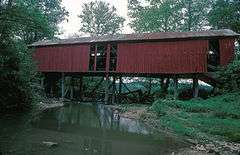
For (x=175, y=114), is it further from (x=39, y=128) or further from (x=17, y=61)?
(x=17, y=61)

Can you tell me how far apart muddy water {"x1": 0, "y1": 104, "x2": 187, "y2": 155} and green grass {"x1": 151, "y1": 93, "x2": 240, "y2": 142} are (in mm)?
1465

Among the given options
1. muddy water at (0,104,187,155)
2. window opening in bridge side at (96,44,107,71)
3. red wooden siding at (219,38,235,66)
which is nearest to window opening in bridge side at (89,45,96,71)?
window opening in bridge side at (96,44,107,71)

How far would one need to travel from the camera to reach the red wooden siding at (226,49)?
25078 millimetres

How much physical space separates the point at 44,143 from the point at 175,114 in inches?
389

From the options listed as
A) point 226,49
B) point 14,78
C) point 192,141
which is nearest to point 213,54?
point 226,49

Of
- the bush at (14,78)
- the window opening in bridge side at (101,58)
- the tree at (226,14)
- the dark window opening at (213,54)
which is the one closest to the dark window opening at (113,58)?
the window opening in bridge side at (101,58)

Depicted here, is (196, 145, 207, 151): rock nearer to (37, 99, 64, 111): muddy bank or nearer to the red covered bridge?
(37, 99, 64, 111): muddy bank

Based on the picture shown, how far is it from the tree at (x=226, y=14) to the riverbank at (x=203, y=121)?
14818 mm

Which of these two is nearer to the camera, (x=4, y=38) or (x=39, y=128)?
(x=39, y=128)

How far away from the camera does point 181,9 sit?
44.2m

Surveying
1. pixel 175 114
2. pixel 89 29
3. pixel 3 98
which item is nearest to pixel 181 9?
pixel 89 29

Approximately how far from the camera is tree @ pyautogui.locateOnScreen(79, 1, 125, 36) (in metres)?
56.3

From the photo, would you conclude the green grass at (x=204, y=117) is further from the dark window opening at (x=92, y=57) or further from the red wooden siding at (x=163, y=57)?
the dark window opening at (x=92, y=57)

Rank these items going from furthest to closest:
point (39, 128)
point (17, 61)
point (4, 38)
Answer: point (17, 61) < point (4, 38) < point (39, 128)
